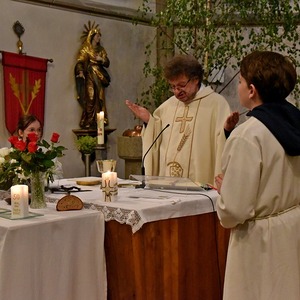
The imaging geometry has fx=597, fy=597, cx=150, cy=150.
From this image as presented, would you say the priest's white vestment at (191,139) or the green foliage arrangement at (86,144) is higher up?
the priest's white vestment at (191,139)

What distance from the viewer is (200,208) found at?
3217 millimetres

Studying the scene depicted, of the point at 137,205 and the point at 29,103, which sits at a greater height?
the point at 29,103

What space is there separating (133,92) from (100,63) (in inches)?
35.9

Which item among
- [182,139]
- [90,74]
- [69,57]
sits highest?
[69,57]

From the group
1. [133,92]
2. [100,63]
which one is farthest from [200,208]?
[133,92]

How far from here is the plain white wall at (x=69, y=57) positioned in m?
7.34

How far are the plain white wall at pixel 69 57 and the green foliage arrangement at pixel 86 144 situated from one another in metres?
0.18

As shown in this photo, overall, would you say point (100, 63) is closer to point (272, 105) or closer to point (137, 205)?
point (137, 205)

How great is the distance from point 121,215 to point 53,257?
39 cm

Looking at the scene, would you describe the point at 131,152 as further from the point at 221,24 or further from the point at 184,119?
the point at 184,119

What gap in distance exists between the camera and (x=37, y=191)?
10.4 ft

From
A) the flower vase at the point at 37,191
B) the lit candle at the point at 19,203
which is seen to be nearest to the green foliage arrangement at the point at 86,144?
the flower vase at the point at 37,191

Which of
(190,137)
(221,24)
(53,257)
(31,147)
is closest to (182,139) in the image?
(190,137)

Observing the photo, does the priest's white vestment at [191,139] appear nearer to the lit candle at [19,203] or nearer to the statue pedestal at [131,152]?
the lit candle at [19,203]
